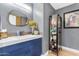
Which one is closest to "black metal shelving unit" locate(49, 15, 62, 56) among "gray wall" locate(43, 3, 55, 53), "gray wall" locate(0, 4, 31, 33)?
"gray wall" locate(43, 3, 55, 53)

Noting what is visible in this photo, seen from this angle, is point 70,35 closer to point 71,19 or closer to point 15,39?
point 71,19

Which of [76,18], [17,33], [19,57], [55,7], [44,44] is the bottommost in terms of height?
[19,57]

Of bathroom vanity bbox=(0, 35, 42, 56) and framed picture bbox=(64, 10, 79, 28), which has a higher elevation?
framed picture bbox=(64, 10, 79, 28)

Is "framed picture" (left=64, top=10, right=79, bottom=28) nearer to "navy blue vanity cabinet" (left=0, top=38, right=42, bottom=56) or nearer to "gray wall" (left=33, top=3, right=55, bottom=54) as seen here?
"gray wall" (left=33, top=3, right=55, bottom=54)

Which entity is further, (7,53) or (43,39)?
(43,39)

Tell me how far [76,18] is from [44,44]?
16.4 inches

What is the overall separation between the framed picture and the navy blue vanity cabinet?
1.06 ft

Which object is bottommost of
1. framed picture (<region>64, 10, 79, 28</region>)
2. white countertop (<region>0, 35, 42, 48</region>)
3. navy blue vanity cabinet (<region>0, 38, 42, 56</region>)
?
navy blue vanity cabinet (<region>0, 38, 42, 56</region>)

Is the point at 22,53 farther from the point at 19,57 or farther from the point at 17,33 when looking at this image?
the point at 17,33

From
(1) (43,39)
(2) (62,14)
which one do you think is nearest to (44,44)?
(1) (43,39)

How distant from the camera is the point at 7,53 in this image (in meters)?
1.03

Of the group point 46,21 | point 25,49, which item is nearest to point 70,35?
point 46,21

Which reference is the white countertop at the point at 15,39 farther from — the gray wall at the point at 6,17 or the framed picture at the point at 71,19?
the framed picture at the point at 71,19

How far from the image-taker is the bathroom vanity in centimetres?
99
